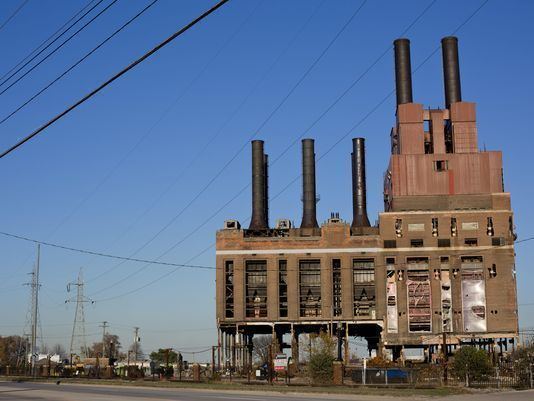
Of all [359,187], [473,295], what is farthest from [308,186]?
[473,295]

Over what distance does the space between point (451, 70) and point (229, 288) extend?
5061 centimetres

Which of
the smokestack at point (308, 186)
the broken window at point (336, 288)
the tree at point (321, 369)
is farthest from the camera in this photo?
the smokestack at point (308, 186)

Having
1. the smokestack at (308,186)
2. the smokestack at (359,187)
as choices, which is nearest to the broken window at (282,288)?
the smokestack at (308,186)

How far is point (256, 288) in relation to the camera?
122188 millimetres

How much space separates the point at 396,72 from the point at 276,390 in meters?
79.0

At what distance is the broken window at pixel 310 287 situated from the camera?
120875 mm

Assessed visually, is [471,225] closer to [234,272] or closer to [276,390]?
[234,272]

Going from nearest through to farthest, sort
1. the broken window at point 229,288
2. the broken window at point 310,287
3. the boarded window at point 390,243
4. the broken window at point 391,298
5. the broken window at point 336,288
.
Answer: the broken window at point 391,298 < the boarded window at point 390,243 < the broken window at point 336,288 < the broken window at point 310,287 < the broken window at point 229,288

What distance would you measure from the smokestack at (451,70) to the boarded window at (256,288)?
1623 inches

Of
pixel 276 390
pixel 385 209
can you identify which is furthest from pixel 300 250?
pixel 276 390

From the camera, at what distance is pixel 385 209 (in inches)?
5231

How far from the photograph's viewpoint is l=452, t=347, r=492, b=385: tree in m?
59.2

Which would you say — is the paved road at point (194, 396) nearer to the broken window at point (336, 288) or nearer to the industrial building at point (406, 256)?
the industrial building at point (406, 256)

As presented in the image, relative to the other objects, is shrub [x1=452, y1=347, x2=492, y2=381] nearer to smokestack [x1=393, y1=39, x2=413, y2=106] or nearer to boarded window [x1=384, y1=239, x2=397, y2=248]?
boarded window [x1=384, y1=239, x2=397, y2=248]
